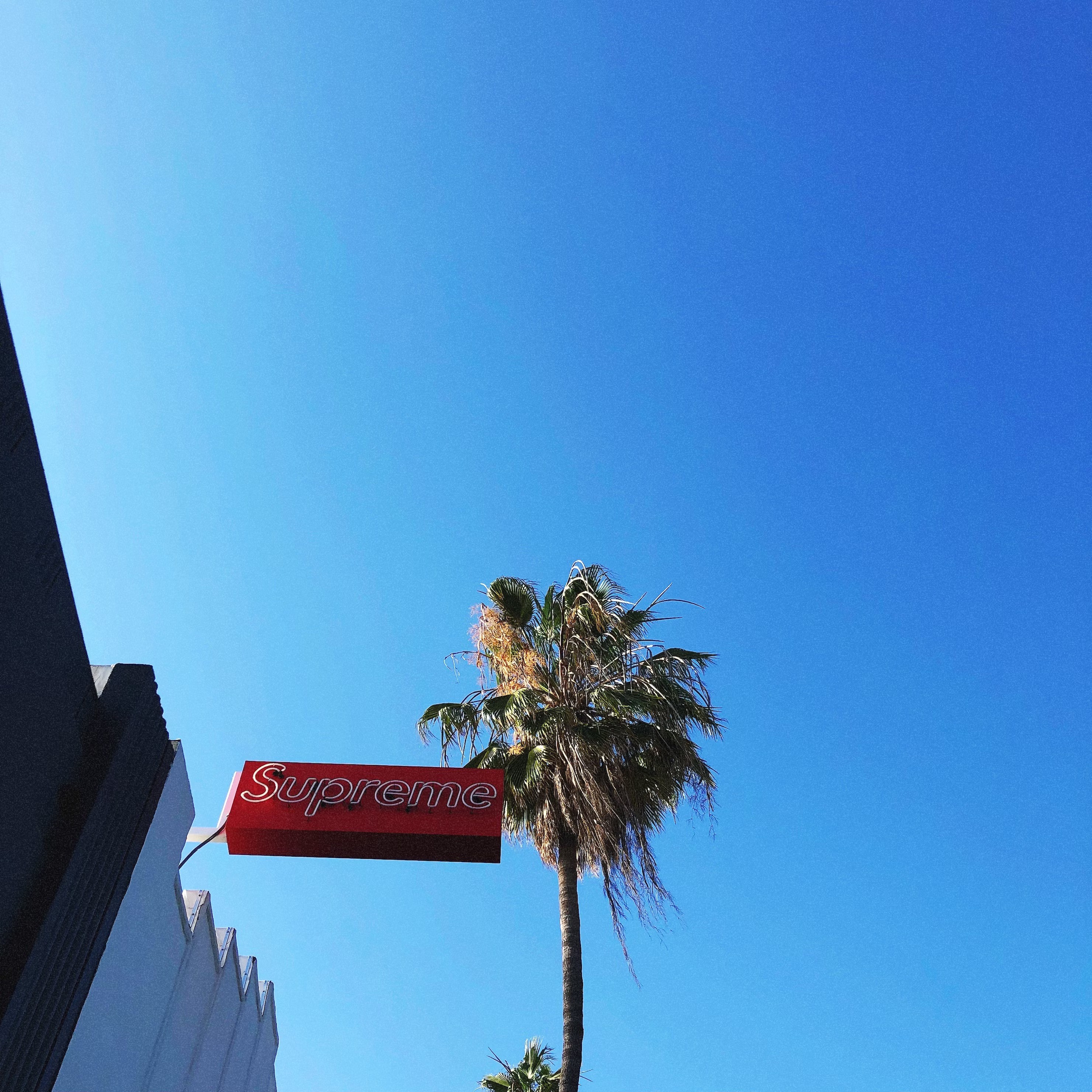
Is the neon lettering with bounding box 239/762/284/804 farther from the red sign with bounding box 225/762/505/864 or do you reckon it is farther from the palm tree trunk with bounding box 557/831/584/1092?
the palm tree trunk with bounding box 557/831/584/1092

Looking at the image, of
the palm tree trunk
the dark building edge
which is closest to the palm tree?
the palm tree trunk

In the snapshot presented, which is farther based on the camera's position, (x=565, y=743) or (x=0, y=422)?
(x=565, y=743)

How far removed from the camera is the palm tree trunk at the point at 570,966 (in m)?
11.2

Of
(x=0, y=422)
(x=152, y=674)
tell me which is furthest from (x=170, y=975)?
(x=0, y=422)

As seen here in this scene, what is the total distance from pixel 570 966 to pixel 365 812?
3.65 meters

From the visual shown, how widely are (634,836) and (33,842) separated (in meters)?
8.84

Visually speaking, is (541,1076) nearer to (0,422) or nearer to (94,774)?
(94,774)

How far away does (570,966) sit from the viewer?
1206cm

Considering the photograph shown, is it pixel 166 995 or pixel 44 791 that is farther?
pixel 166 995

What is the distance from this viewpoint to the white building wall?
907 centimetres

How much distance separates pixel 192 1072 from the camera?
465 inches

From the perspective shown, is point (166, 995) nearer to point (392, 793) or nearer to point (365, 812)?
point (365, 812)

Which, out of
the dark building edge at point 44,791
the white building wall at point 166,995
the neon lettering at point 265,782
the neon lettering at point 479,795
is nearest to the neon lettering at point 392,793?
the neon lettering at point 479,795

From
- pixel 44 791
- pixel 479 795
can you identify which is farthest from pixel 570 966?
pixel 44 791
